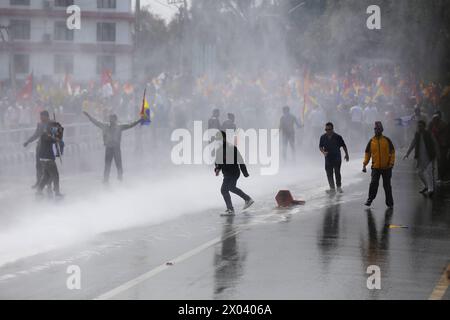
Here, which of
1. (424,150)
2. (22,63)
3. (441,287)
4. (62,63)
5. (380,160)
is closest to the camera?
(441,287)

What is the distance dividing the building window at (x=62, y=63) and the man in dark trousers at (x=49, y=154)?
59.1m

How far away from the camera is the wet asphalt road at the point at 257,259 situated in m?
11.2

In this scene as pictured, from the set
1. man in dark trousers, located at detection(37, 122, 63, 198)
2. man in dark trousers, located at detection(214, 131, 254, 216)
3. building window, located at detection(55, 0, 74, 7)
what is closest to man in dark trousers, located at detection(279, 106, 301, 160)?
man in dark trousers, located at detection(37, 122, 63, 198)

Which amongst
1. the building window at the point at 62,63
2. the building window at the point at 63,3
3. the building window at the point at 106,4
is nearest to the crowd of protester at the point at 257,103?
the building window at the point at 62,63

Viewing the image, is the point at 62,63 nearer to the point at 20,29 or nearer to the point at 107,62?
the point at 20,29

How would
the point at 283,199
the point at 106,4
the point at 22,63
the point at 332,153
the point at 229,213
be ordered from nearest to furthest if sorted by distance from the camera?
the point at 229,213, the point at 283,199, the point at 332,153, the point at 22,63, the point at 106,4

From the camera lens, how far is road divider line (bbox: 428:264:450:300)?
11.0m

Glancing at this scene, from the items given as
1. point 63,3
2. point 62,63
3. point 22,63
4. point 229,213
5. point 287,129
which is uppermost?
point 63,3

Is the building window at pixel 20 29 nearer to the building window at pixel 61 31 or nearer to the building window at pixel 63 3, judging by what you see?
the building window at pixel 61 31

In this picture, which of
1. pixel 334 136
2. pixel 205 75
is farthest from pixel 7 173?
pixel 205 75

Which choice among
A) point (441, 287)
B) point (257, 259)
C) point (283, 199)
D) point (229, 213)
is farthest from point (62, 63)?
point (441, 287)

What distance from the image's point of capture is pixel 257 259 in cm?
1330

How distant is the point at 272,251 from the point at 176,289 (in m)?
3.02

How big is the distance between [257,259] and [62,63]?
7229 centimetres
